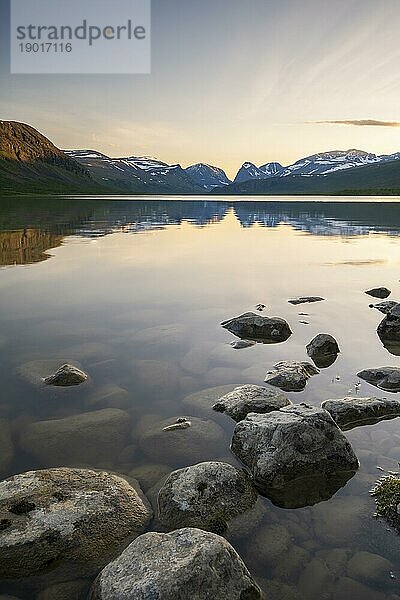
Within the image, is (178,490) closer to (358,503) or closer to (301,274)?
(358,503)

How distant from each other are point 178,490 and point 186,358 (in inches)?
308

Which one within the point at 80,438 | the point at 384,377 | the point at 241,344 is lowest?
the point at 80,438

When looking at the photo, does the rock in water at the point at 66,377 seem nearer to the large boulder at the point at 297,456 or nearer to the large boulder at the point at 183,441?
the large boulder at the point at 183,441

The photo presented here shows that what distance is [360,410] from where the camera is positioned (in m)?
12.0

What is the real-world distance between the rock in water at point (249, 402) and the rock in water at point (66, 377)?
14.1 feet

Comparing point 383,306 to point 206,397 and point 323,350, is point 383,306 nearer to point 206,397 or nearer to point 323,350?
point 323,350

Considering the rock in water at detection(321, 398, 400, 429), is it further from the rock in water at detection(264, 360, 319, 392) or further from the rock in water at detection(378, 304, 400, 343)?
the rock in water at detection(378, 304, 400, 343)

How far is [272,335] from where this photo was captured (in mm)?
18688

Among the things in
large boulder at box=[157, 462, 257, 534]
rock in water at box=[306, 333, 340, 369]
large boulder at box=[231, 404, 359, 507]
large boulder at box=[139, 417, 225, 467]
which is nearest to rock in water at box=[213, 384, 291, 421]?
large boulder at box=[139, 417, 225, 467]

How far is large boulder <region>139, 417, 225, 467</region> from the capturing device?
10.5 metres

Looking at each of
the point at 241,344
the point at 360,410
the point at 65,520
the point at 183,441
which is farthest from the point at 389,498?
the point at 241,344

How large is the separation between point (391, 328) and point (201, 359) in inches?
319

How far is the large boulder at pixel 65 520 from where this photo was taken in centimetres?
734

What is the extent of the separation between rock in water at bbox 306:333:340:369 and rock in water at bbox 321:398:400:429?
→ 151 inches
